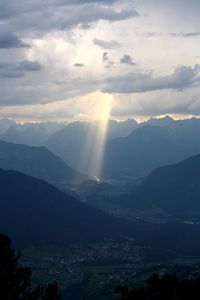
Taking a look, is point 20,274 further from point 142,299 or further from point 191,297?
point 191,297

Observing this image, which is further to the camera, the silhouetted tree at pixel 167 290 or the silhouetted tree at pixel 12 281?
the silhouetted tree at pixel 12 281

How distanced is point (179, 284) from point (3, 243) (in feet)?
78.1

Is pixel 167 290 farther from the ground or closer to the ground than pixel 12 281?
farther from the ground

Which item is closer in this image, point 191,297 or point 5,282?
point 191,297

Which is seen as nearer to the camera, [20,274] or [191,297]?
[191,297]

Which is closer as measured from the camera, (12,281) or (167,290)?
(167,290)

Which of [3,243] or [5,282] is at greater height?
[3,243]

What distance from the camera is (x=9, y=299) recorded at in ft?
230

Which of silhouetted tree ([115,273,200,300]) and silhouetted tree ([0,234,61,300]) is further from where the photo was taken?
silhouetted tree ([0,234,61,300])

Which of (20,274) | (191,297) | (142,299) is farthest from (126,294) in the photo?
(20,274)

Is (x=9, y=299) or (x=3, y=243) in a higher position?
(x=3, y=243)

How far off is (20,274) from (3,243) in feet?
16.4

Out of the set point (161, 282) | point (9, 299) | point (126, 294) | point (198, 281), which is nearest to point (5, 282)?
point (9, 299)

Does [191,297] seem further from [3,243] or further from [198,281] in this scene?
[3,243]
